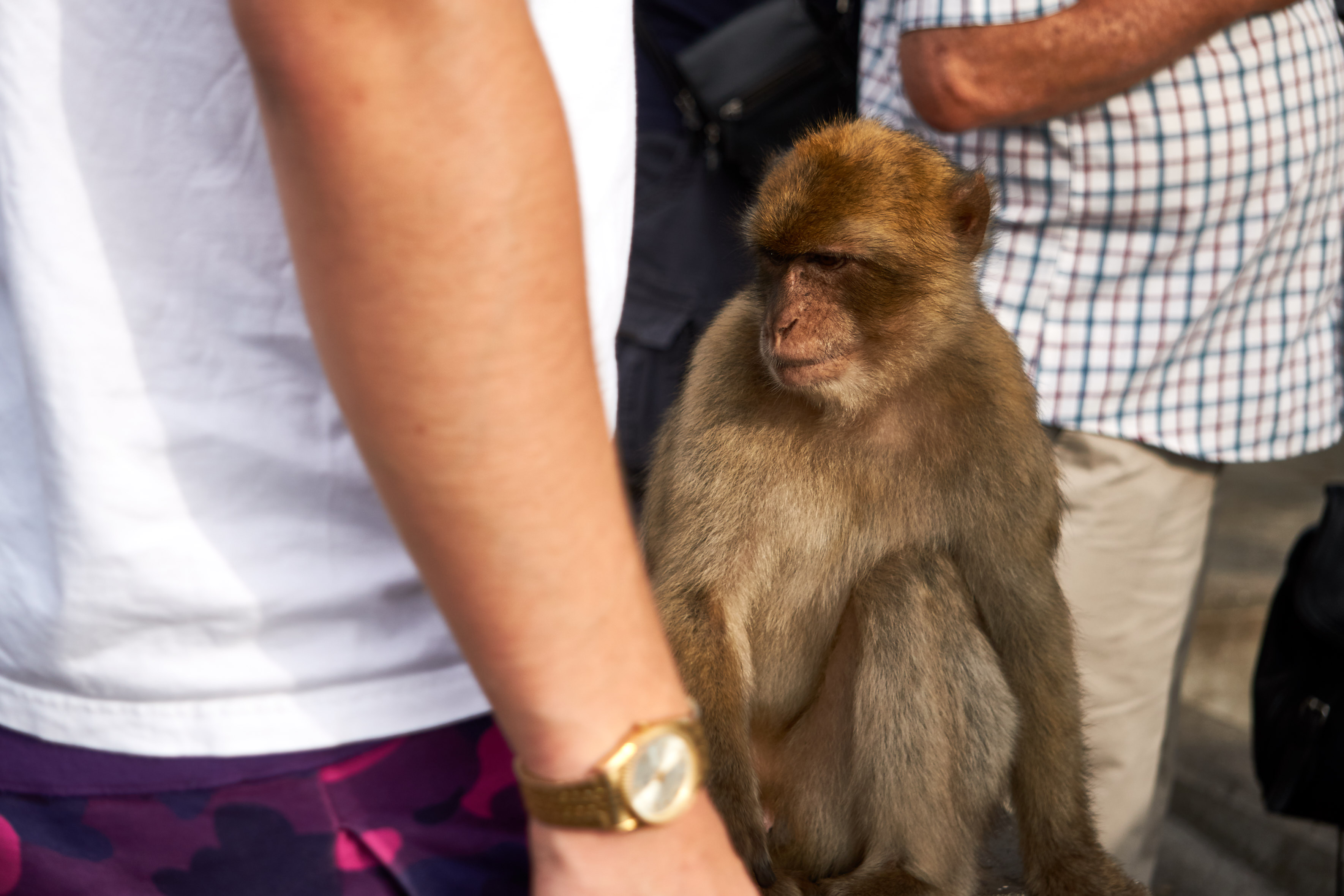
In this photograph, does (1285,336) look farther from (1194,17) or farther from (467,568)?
(467,568)

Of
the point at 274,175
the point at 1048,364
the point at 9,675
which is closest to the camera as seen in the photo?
the point at 274,175

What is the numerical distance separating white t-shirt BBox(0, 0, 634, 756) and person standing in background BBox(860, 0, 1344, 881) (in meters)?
1.01

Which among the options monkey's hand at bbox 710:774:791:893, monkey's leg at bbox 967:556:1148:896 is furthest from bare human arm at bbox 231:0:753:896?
monkey's leg at bbox 967:556:1148:896

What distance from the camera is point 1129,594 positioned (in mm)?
1926

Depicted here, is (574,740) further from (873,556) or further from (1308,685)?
(1308,685)

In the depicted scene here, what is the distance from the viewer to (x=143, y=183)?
0.60 m

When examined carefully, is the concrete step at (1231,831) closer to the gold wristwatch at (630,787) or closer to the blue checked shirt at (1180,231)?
the blue checked shirt at (1180,231)

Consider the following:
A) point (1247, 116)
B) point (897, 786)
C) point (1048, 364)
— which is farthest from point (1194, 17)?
point (897, 786)

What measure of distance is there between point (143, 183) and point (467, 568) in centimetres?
28

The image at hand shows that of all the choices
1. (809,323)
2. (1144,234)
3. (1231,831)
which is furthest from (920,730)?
(1231,831)

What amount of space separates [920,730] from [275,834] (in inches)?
26.8

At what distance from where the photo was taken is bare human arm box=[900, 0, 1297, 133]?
57.4 inches

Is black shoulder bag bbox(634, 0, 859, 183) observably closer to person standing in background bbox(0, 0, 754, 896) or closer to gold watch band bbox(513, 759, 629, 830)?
person standing in background bbox(0, 0, 754, 896)

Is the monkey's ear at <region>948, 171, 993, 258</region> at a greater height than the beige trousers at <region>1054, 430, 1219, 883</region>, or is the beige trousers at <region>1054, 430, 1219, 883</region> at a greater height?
the monkey's ear at <region>948, 171, 993, 258</region>
